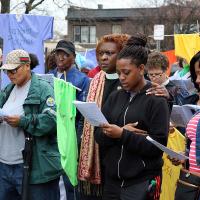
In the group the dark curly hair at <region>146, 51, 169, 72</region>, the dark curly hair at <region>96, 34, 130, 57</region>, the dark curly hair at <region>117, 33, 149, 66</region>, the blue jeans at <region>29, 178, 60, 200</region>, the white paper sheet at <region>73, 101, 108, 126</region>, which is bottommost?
the blue jeans at <region>29, 178, 60, 200</region>

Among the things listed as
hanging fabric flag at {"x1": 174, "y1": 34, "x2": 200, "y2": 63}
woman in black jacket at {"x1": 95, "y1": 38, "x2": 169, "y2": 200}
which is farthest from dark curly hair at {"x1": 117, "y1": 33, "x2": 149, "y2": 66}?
hanging fabric flag at {"x1": 174, "y1": 34, "x2": 200, "y2": 63}

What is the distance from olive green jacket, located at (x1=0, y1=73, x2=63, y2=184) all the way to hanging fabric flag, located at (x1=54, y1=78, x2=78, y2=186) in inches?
5.9

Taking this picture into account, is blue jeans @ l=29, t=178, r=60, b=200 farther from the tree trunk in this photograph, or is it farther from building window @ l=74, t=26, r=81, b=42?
building window @ l=74, t=26, r=81, b=42

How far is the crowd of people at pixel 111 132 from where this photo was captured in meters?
3.29

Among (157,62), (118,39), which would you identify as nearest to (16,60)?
(118,39)

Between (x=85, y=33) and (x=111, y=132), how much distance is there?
51.2 m

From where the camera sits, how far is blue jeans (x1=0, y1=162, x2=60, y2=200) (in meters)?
4.16

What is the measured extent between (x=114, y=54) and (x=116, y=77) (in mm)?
190

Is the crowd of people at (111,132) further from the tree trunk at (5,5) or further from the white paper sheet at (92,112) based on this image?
the tree trunk at (5,5)

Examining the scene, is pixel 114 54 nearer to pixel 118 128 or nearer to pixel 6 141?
pixel 118 128

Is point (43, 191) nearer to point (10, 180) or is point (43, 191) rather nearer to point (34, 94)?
point (10, 180)

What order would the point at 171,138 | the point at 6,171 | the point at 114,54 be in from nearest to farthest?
the point at 114,54 < the point at 6,171 < the point at 171,138

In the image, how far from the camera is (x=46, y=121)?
410cm

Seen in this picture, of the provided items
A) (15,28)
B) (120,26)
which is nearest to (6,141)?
(15,28)
